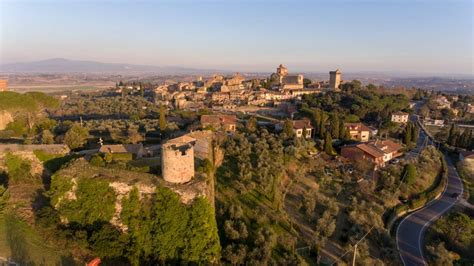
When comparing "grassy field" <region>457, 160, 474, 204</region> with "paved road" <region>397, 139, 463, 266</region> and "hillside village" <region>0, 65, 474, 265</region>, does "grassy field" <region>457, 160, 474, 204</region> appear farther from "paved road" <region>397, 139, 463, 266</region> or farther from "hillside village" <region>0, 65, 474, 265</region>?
"paved road" <region>397, 139, 463, 266</region>

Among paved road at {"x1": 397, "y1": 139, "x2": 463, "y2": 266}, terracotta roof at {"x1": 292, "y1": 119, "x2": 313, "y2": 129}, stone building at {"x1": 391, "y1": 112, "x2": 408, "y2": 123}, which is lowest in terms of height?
paved road at {"x1": 397, "y1": 139, "x2": 463, "y2": 266}

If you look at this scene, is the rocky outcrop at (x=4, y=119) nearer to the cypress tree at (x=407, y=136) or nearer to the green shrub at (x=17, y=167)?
the green shrub at (x=17, y=167)

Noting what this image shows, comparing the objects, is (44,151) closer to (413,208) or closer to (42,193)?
(42,193)

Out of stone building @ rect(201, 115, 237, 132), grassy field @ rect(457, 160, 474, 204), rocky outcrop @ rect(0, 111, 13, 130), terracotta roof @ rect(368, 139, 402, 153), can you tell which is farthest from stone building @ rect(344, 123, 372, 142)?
rocky outcrop @ rect(0, 111, 13, 130)

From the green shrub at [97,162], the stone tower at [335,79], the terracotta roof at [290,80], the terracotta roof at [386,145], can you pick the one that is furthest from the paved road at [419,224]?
the terracotta roof at [290,80]

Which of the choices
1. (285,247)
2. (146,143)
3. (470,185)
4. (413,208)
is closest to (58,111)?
(146,143)
